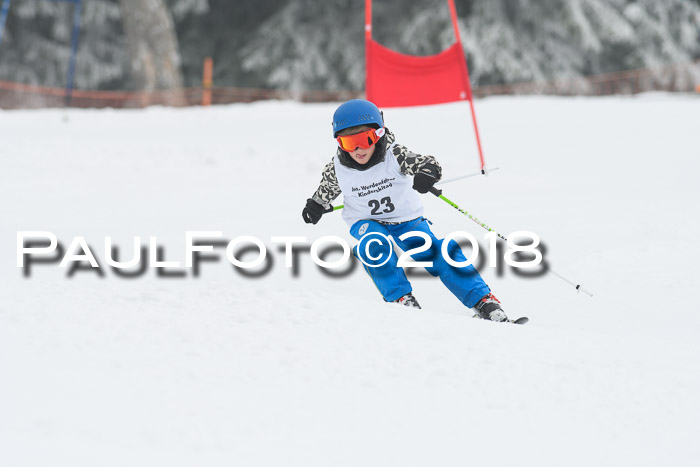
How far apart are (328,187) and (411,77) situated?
1.85 metres

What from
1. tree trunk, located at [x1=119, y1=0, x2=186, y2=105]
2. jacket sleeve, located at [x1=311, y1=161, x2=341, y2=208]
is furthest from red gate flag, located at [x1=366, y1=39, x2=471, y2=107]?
tree trunk, located at [x1=119, y1=0, x2=186, y2=105]

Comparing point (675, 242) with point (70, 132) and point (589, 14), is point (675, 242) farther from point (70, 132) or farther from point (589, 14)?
point (589, 14)

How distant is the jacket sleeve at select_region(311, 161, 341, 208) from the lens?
4422 millimetres

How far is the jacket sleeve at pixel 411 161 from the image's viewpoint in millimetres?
4184

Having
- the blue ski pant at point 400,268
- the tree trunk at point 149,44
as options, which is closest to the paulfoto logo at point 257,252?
the blue ski pant at point 400,268

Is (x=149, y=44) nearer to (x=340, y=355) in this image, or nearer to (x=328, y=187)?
(x=328, y=187)

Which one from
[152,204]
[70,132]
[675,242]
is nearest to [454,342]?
[675,242]

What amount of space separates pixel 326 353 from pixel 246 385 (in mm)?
408

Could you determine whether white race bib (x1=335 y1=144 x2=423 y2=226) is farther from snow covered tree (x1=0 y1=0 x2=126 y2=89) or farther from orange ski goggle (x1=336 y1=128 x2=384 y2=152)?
snow covered tree (x1=0 y1=0 x2=126 y2=89)

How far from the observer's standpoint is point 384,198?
4348 millimetres

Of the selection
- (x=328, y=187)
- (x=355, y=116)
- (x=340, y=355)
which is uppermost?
(x=355, y=116)

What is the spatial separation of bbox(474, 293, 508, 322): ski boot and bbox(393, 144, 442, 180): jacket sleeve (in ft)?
2.21

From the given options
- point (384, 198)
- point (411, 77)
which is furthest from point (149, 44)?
point (384, 198)

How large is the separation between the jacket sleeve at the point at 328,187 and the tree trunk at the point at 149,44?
9.47m
